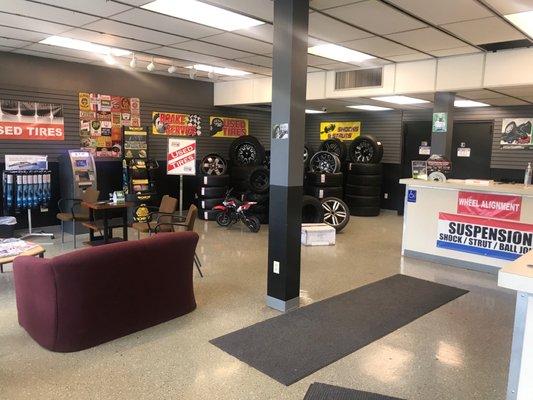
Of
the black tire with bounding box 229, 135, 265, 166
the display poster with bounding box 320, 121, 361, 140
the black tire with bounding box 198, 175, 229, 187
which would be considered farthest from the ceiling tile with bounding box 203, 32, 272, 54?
the display poster with bounding box 320, 121, 361, 140

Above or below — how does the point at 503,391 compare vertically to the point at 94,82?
below

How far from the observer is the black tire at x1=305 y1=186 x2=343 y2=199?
8.77m

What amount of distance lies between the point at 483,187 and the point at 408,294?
1878 millimetres

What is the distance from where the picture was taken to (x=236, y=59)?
261 inches

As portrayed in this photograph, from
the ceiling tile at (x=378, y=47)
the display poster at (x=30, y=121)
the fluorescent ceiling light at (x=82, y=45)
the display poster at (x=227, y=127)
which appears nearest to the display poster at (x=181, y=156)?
the display poster at (x=227, y=127)

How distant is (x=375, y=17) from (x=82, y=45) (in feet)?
13.7

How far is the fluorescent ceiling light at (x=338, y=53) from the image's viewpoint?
5.65 metres

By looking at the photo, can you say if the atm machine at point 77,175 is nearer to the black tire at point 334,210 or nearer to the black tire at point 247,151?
the black tire at point 247,151

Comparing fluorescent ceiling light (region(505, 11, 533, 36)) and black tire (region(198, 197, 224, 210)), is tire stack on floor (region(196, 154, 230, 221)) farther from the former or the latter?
fluorescent ceiling light (region(505, 11, 533, 36))

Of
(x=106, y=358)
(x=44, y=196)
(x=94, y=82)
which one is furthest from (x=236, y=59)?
(x=106, y=358)

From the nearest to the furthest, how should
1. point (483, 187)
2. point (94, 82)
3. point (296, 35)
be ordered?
point (296, 35) → point (483, 187) → point (94, 82)

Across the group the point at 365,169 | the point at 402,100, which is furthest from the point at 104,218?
the point at 365,169

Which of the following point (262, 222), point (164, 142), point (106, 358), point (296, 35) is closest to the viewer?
point (106, 358)

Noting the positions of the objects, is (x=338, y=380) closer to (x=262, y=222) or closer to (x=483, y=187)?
(x=483, y=187)
